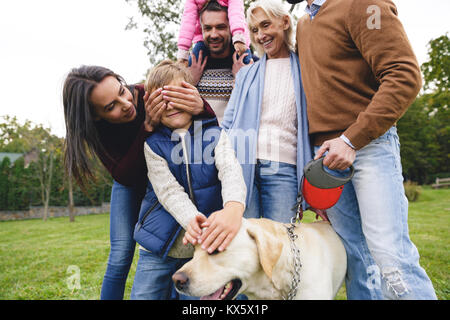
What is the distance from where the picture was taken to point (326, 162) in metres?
1.84

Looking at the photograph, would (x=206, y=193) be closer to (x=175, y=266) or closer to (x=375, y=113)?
(x=175, y=266)

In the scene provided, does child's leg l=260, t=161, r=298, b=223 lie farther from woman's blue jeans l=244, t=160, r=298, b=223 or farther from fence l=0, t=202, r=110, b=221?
fence l=0, t=202, r=110, b=221

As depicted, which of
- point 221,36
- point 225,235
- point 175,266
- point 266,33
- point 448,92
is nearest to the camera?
point 225,235

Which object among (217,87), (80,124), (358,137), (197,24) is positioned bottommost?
(358,137)

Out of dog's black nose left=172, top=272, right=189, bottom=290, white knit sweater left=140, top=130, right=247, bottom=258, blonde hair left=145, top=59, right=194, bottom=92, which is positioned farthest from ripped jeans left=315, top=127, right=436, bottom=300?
blonde hair left=145, top=59, right=194, bottom=92

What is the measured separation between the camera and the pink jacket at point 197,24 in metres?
2.99

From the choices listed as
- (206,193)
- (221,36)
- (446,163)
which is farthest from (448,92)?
(446,163)

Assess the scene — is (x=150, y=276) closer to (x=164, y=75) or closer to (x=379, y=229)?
(x=164, y=75)

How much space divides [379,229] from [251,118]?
122 centimetres

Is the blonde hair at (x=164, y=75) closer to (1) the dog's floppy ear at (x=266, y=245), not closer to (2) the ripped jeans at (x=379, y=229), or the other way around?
(1) the dog's floppy ear at (x=266, y=245)

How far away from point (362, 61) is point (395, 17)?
0.30 metres

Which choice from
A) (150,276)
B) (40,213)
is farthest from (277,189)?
(40,213)

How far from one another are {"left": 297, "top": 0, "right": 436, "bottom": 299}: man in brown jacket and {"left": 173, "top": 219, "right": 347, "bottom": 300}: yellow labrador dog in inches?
12.0

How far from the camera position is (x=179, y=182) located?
2131 mm
